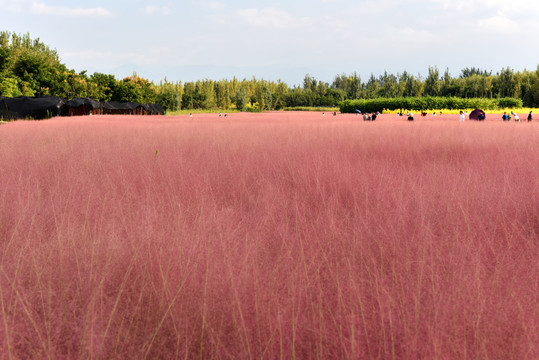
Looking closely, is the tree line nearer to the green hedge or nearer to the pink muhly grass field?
the green hedge

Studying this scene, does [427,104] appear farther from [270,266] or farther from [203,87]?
[203,87]

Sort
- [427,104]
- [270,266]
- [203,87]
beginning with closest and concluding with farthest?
[270,266] → [427,104] → [203,87]

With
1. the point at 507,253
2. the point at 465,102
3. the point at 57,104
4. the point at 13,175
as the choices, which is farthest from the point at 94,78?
the point at 507,253

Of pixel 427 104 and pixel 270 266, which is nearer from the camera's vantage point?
pixel 270 266

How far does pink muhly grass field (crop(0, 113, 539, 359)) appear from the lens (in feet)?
4.40

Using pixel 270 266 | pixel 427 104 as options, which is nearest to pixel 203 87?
pixel 427 104

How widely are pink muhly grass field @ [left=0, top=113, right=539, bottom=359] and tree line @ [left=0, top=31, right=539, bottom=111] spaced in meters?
34.8

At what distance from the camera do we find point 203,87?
11062 centimetres

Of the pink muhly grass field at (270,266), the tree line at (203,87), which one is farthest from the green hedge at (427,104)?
the pink muhly grass field at (270,266)

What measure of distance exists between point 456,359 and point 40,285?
1890 mm

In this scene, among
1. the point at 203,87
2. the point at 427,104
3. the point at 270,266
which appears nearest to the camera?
the point at 270,266

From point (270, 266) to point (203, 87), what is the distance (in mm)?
115062

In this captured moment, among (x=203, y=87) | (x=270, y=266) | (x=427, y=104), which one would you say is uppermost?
(x=203, y=87)

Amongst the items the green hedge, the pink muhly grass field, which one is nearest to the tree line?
the green hedge
